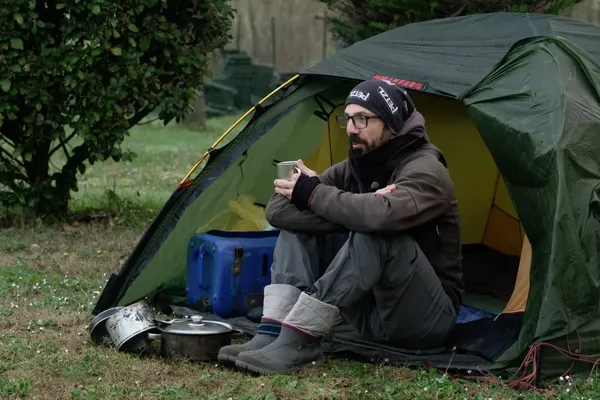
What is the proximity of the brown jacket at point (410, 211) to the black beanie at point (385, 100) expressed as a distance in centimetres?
6

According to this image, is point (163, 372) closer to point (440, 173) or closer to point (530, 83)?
point (440, 173)

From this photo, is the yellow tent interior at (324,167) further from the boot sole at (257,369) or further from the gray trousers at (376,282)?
the boot sole at (257,369)

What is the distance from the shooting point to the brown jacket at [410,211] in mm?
3984

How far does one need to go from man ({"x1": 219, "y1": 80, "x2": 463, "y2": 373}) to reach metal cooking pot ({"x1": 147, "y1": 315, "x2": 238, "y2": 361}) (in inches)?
5.1

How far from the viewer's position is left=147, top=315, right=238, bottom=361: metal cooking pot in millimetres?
4207

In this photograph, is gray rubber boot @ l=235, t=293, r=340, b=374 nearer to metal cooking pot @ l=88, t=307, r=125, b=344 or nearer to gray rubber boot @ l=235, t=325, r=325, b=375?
gray rubber boot @ l=235, t=325, r=325, b=375

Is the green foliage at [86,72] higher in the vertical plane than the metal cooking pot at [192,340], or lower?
higher

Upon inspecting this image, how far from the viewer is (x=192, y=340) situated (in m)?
4.20

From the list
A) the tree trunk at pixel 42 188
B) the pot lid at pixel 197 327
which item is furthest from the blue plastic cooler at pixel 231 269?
the tree trunk at pixel 42 188

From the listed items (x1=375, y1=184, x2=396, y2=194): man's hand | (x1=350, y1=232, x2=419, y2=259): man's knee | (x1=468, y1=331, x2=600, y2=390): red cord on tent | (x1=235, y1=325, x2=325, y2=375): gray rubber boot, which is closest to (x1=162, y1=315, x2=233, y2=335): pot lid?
(x1=235, y1=325, x2=325, y2=375): gray rubber boot

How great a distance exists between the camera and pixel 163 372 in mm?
4090

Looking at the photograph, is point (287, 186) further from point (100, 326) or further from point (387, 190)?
point (100, 326)

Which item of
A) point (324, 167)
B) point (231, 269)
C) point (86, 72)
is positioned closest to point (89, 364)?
point (231, 269)

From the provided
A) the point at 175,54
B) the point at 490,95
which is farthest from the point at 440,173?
the point at 175,54
